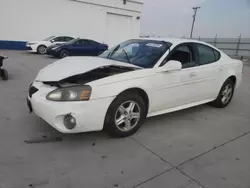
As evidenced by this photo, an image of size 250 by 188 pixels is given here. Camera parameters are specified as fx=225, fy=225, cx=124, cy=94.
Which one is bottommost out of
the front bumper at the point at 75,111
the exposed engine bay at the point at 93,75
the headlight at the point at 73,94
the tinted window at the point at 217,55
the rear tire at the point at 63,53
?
the rear tire at the point at 63,53

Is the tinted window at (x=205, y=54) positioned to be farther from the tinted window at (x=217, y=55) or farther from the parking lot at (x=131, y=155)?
the parking lot at (x=131, y=155)

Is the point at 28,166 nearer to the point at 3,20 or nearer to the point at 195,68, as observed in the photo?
the point at 195,68

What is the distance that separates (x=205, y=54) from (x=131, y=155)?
2.57 meters

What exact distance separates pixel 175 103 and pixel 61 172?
2106 mm

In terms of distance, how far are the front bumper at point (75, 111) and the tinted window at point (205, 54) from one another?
213 centimetres

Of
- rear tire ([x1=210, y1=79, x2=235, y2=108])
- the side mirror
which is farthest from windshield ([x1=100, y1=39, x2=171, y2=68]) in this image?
rear tire ([x1=210, y1=79, x2=235, y2=108])

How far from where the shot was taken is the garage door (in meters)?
20.6

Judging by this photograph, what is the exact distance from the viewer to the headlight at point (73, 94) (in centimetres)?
272

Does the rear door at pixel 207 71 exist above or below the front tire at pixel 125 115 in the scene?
above

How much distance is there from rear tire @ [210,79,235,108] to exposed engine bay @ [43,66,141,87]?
226 cm

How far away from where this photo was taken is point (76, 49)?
538 inches

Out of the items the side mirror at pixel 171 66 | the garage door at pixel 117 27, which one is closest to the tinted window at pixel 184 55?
the side mirror at pixel 171 66

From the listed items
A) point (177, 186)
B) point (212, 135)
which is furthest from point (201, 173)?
point (212, 135)

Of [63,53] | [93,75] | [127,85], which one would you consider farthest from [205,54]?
[63,53]
